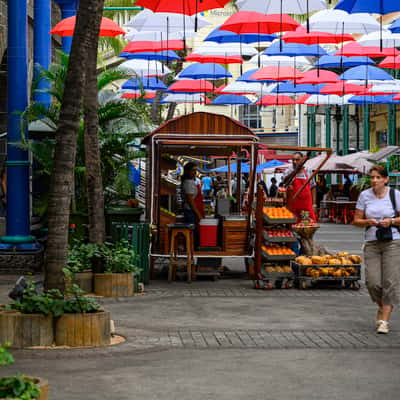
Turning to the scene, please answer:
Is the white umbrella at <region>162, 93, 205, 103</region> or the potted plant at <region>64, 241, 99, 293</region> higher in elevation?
the white umbrella at <region>162, 93, 205, 103</region>

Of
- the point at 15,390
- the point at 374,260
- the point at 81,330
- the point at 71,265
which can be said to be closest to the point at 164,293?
the point at 71,265

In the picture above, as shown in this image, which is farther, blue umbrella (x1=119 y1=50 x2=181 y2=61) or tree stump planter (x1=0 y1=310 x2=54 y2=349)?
blue umbrella (x1=119 y1=50 x2=181 y2=61)

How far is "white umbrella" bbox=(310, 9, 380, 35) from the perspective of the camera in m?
23.0

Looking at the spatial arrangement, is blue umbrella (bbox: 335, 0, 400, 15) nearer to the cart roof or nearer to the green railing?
the cart roof

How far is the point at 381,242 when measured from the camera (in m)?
10.9

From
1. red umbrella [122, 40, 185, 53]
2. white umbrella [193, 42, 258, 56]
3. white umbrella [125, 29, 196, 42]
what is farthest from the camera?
white umbrella [193, 42, 258, 56]

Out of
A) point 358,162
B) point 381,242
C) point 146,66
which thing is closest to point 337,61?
point 146,66

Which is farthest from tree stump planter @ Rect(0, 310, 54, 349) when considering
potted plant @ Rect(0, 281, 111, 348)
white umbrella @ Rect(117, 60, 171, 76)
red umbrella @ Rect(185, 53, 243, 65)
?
white umbrella @ Rect(117, 60, 171, 76)

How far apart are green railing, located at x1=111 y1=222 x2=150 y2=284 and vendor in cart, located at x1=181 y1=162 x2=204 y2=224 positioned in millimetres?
1810

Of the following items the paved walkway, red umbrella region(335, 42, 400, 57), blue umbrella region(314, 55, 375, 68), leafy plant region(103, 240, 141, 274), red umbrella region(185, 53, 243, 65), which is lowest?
the paved walkway

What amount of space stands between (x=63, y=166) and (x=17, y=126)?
23.4ft

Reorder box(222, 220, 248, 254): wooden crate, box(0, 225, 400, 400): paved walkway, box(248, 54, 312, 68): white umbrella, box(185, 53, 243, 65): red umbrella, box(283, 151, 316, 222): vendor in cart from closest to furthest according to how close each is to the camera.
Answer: box(0, 225, 400, 400): paved walkway < box(222, 220, 248, 254): wooden crate < box(283, 151, 316, 222): vendor in cart < box(185, 53, 243, 65): red umbrella < box(248, 54, 312, 68): white umbrella

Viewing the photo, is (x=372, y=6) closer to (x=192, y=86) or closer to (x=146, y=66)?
(x=146, y=66)

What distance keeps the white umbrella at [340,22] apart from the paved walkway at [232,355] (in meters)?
10.8
